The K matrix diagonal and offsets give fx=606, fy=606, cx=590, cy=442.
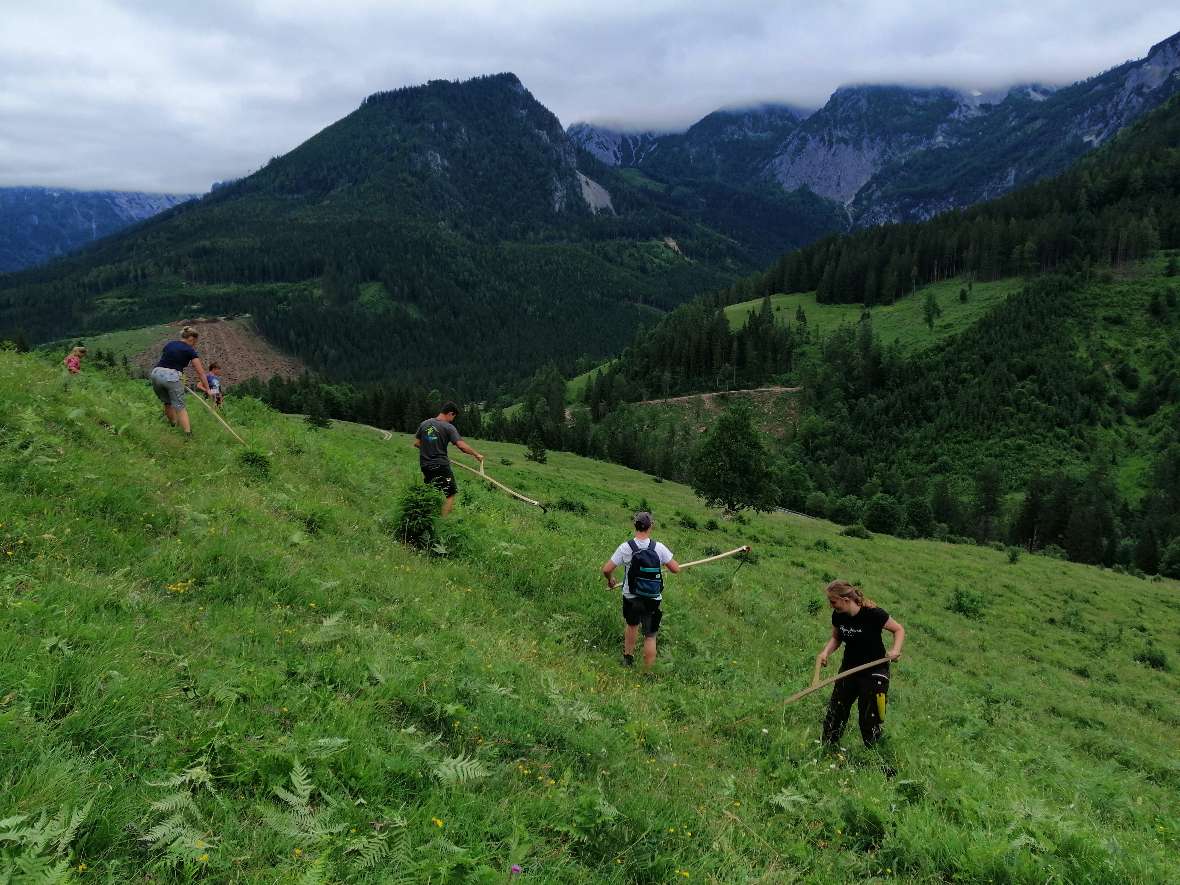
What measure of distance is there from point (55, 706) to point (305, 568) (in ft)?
16.2

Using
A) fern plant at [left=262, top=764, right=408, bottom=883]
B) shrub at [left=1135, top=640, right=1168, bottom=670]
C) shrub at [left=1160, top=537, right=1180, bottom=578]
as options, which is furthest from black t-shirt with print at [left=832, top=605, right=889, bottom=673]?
shrub at [left=1160, top=537, right=1180, bottom=578]

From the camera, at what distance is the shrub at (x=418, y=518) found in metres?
13.8

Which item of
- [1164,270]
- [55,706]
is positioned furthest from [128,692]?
[1164,270]

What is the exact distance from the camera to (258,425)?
19.8m

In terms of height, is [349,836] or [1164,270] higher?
[1164,270]

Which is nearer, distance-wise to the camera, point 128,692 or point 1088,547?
point 128,692

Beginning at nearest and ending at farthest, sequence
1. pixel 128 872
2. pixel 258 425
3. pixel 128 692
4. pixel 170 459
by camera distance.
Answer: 1. pixel 128 872
2. pixel 128 692
3. pixel 170 459
4. pixel 258 425

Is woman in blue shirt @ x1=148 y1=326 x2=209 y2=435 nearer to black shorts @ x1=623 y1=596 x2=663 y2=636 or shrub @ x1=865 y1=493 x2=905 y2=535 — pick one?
black shorts @ x1=623 y1=596 x2=663 y2=636

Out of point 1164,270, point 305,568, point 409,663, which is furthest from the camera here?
point 1164,270

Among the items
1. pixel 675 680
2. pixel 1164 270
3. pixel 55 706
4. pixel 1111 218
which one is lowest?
pixel 675 680

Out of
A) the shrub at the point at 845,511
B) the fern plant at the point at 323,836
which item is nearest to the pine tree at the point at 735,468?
the shrub at the point at 845,511

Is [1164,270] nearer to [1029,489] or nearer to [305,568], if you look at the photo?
[1029,489]

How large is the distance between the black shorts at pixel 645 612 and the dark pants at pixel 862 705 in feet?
10.5

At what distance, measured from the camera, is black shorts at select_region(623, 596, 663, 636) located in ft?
36.9
